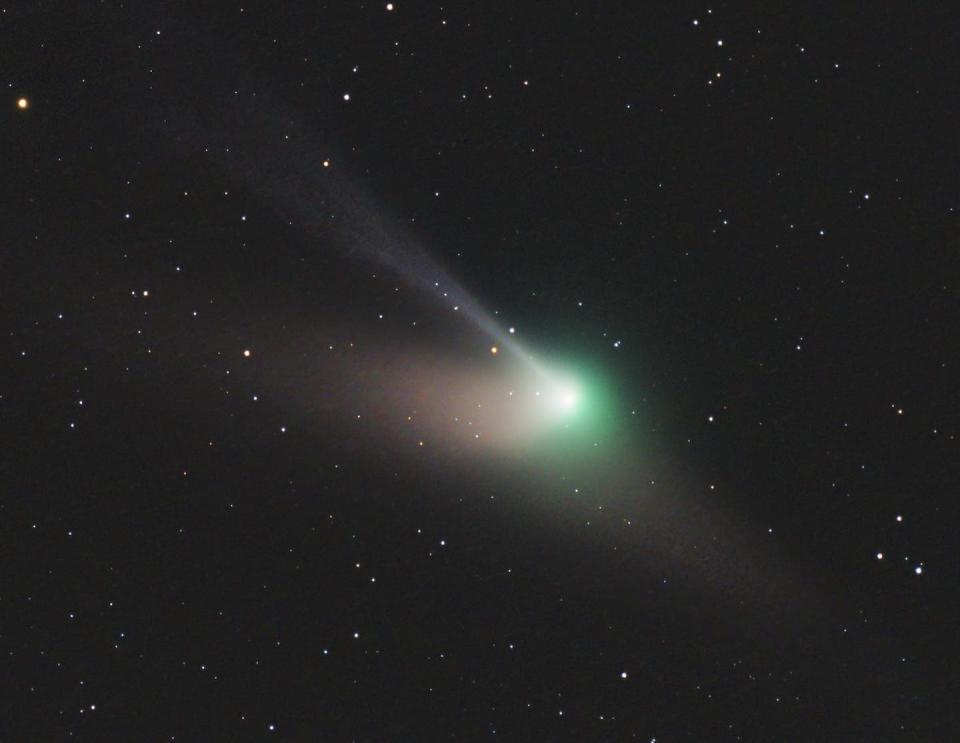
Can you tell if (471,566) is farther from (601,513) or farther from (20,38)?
(20,38)

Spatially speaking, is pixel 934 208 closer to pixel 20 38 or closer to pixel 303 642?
pixel 303 642

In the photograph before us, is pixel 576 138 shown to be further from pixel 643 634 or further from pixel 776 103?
pixel 643 634

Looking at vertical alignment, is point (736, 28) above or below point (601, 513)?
above

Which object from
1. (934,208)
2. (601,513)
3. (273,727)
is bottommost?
(273,727)

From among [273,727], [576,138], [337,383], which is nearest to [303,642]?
[273,727]

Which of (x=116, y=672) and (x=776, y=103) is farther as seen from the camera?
(x=116, y=672)

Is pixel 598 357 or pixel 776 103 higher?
pixel 776 103

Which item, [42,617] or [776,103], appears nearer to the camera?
[776,103]

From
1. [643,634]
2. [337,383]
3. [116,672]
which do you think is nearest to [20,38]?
[337,383]

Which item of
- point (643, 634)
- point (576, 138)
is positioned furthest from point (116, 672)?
point (576, 138)
